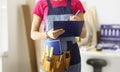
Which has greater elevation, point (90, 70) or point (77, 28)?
point (77, 28)

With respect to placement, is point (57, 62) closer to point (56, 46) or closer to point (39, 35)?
point (56, 46)

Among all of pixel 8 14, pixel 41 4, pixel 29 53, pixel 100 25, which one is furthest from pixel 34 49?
pixel 41 4

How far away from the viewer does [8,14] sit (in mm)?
2320

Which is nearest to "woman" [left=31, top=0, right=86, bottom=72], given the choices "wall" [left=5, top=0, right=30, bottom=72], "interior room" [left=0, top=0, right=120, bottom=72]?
"interior room" [left=0, top=0, right=120, bottom=72]

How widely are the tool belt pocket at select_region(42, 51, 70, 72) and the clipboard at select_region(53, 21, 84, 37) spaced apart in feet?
0.37

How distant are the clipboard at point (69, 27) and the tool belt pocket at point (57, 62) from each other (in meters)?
0.11

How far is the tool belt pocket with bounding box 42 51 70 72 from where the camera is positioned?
4.11ft

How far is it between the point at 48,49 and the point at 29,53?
136 centimetres

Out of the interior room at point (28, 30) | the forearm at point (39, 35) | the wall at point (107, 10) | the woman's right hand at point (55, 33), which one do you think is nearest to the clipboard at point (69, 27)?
the woman's right hand at point (55, 33)

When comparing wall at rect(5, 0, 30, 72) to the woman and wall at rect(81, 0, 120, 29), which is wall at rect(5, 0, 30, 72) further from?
the woman

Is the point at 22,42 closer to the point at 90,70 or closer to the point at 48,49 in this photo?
the point at 90,70

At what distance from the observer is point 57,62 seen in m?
1.25

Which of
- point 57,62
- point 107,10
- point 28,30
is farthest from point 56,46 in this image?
point 28,30

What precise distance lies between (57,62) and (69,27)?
207mm
